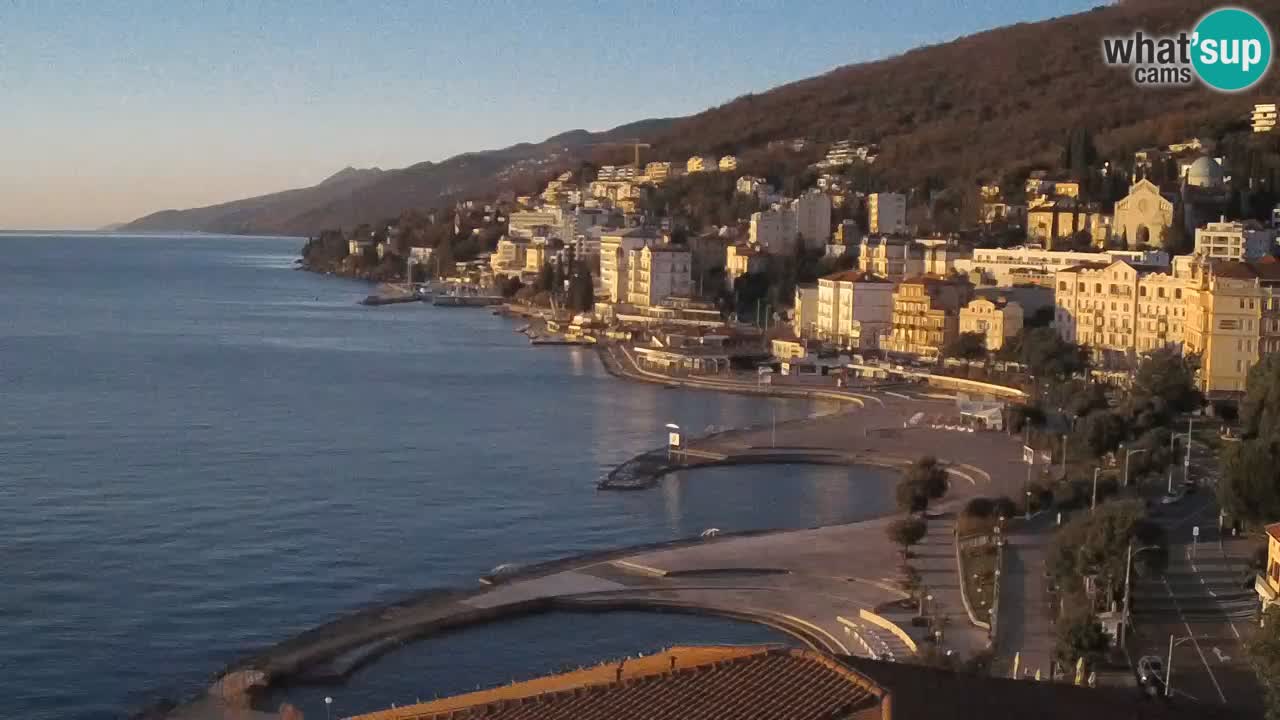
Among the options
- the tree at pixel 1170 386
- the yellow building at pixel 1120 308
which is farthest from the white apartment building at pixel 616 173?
the tree at pixel 1170 386

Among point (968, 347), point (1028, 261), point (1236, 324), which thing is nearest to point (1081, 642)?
point (1236, 324)

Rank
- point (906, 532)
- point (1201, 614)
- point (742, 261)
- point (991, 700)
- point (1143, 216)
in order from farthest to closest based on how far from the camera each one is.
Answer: point (742, 261)
point (1143, 216)
point (906, 532)
point (1201, 614)
point (991, 700)

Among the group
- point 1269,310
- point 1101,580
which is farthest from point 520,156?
point 1101,580

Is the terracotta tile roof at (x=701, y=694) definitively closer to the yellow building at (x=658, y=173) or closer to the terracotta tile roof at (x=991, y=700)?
the terracotta tile roof at (x=991, y=700)

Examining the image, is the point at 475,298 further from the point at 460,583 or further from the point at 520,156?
the point at 520,156

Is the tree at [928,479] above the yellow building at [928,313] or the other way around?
the other way around

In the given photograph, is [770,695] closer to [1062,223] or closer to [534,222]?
[1062,223]
